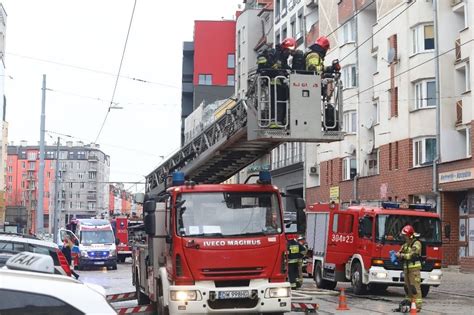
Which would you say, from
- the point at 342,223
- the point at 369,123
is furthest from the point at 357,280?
the point at 369,123

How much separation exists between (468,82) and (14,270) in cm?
2991

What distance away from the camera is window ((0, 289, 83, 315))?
3658mm

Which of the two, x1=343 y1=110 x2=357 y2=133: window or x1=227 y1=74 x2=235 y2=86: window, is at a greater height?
x1=227 y1=74 x2=235 y2=86: window

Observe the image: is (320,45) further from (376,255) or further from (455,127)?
(455,127)

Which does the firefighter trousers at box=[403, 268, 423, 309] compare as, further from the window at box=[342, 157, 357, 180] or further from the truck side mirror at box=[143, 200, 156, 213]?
the window at box=[342, 157, 357, 180]

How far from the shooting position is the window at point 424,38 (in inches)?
1347

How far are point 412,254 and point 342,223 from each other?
214 inches

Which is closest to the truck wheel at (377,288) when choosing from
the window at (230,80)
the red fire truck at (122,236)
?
the red fire truck at (122,236)

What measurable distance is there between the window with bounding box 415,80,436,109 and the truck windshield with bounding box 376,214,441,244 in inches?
604

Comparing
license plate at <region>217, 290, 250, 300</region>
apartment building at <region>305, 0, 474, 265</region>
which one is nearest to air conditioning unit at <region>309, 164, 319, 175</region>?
apartment building at <region>305, 0, 474, 265</region>

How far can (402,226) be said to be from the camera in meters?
19.3

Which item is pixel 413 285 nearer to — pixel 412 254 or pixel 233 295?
pixel 412 254

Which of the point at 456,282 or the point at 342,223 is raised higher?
the point at 342,223

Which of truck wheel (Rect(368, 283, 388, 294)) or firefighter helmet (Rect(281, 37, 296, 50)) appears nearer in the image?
firefighter helmet (Rect(281, 37, 296, 50))
